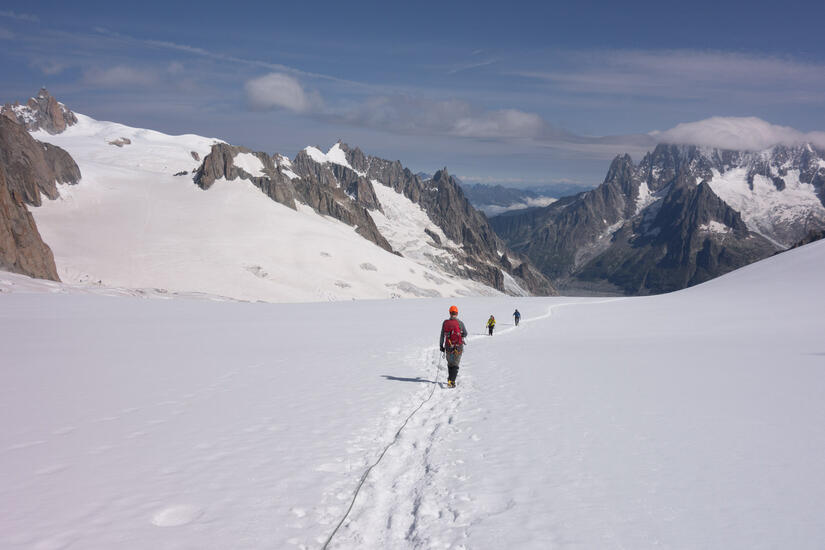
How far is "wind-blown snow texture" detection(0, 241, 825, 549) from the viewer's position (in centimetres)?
645

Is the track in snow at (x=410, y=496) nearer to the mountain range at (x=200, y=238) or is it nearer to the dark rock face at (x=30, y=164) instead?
the mountain range at (x=200, y=238)

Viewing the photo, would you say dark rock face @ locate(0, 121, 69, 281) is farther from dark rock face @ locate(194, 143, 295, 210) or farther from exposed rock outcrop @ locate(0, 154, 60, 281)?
dark rock face @ locate(194, 143, 295, 210)

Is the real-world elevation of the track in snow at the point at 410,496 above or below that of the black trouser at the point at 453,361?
below

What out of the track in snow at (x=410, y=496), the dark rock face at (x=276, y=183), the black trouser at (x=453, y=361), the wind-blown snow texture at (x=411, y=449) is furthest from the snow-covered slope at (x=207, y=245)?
the track in snow at (x=410, y=496)

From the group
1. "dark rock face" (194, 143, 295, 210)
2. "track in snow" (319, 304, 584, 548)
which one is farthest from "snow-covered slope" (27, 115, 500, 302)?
"track in snow" (319, 304, 584, 548)

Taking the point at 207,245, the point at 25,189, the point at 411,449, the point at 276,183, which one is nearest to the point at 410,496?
the point at 411,449

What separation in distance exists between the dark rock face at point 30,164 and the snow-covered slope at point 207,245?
12.1ft

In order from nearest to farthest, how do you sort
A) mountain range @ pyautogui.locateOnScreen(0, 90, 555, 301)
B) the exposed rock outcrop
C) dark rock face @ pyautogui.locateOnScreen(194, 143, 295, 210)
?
the exposed rock outcrop → mountain range @ pyautogui.locateOnScreen(0, 90, 555, 301) → dark rock face @ pyautogui.locateOnScreen(194, 143, 295, 210)

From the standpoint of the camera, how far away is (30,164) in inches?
4781

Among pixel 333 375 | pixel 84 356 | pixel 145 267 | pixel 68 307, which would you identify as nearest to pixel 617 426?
pixel 333 375

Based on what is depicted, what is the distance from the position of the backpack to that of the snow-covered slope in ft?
259

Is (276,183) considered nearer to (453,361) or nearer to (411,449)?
(453,361)

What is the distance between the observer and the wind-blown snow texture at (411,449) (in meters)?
6.45

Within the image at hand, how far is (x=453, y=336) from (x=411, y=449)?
258 inches
